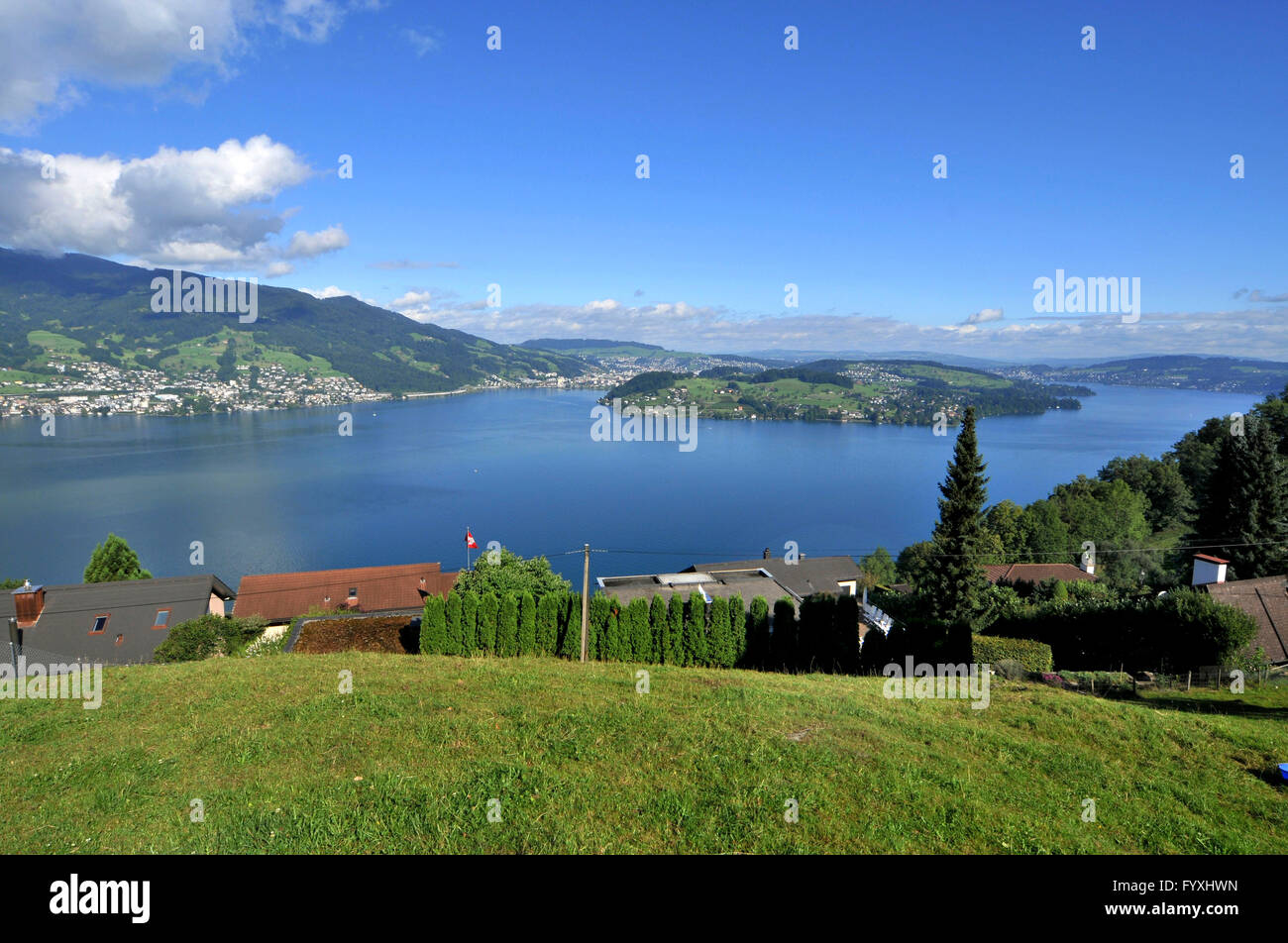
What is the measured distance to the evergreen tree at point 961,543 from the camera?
2809cm

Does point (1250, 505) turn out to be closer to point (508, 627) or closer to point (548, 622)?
point (548, 622)

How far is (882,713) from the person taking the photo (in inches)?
404

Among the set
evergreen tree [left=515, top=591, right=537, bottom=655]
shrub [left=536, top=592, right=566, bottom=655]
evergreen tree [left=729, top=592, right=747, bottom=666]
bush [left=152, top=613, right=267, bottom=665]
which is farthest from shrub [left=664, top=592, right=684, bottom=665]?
bush [left=152, top=613, right=267, bottom=665]

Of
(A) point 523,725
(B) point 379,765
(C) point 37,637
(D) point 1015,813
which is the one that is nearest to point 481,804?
(B) point 379,765

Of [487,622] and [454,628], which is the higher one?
[487,622]

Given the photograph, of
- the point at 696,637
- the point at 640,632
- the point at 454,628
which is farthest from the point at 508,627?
the point at 696,637

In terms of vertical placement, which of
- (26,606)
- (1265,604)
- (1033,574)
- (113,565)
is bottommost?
(1033,574)

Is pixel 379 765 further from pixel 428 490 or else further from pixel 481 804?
pixel 428 490

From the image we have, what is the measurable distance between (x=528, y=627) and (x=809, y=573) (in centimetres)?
2296

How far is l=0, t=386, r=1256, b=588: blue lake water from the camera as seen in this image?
2547 inches

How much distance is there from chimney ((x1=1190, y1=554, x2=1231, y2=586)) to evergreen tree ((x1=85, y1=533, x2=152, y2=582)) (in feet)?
147

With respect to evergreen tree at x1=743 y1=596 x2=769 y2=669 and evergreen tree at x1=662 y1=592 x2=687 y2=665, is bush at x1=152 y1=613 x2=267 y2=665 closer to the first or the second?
evergreen tree at x1=662 y1=592 x2=687 y2=665

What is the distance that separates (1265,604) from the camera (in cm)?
1958

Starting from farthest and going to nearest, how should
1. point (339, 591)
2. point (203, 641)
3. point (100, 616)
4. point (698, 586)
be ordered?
point (339, 591)
point (100, 616)
point (698, 586)
point (203, 641)
